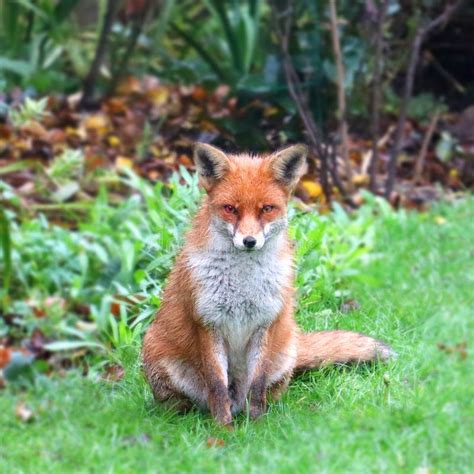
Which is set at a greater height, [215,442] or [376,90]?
[376,90]

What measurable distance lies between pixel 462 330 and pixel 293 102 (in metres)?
4.34

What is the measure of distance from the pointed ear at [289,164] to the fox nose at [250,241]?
0.43 meters

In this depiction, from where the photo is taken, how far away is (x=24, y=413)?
19.7 feet

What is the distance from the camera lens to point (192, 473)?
170 inches

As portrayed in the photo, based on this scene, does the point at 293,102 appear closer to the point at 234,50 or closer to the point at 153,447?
the point at 234,50

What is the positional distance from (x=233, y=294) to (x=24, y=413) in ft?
5.73

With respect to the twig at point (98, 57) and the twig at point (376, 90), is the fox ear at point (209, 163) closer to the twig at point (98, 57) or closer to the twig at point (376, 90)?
the twig at point (376, 90)

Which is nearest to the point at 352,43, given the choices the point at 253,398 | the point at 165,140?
the point at 165,140

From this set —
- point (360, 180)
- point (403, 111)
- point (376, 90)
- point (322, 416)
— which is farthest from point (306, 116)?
point (322, 416)

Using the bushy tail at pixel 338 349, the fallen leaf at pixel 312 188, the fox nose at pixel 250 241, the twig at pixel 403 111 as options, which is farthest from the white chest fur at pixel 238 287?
the twig at pixel 403 111

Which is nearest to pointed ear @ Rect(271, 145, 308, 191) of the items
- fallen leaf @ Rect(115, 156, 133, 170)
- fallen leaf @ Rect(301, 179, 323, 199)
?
fallen leaf @ Rect(301, 179, 323, 199)

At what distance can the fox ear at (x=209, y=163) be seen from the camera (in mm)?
5016

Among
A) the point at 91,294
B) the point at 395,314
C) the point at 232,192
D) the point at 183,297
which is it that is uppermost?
the point at 232,192

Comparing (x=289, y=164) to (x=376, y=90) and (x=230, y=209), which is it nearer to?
(x=230, y=209)
